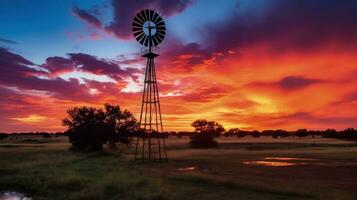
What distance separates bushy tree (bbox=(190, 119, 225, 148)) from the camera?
311ft

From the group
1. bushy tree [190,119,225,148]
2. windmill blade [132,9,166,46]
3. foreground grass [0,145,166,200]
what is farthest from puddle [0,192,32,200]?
bushy tree [190,119,225,148]

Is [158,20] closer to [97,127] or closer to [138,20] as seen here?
[138,20]

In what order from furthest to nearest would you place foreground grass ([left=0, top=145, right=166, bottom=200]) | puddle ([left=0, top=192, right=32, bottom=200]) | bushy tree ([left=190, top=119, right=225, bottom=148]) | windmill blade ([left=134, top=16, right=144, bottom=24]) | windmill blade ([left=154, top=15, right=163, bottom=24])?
bushy tree ([left=190, top=119, right=225, bottom=148]), windmill blade ([left=154, top=15, right=163, bottom=24]), windmill blade ([left=134, top=16, right=144, bottom=24]), puddle ([left=0, top=192, right=32, bottom=200]), foreground grass ([left=0, top=145, right=166, bottom=200])

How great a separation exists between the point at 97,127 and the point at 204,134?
3751cm

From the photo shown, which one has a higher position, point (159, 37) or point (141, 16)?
point (141, 16)

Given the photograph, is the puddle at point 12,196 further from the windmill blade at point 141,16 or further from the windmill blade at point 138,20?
the windmill blade at point 141,16

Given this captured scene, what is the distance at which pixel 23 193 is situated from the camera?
27219 mm

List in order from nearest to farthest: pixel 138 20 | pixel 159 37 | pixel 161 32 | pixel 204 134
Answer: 1. pixel 138 20
2. pixel 159 37
3. pixel 161 32
4. pixel 204 134

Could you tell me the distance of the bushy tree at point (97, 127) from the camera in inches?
2635

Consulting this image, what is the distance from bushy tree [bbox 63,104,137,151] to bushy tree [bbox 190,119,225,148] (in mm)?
26946

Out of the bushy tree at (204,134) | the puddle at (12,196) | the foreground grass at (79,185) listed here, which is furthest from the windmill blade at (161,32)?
the bushy tree at (204,134)

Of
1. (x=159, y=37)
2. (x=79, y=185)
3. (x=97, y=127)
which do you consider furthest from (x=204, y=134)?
(x=79, y=185)

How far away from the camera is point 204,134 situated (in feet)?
321

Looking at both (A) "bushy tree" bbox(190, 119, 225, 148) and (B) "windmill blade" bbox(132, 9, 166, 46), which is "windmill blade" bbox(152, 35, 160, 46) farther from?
(A) "bushy tree" bbox(190, 119, 225, 148)
